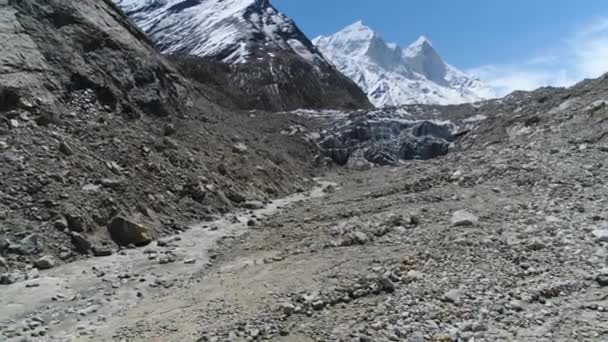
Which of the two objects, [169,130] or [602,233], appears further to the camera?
[169,130]

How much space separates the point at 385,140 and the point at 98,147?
2973 centimetres

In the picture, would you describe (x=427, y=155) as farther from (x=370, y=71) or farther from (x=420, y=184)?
(x=370, y=71)

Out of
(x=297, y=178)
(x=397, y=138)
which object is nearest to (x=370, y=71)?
(x=397, y=138)

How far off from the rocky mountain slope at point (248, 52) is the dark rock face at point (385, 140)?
59.9ft

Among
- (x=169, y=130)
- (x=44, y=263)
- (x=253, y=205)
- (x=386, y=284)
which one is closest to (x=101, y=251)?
(x=44, y=263)

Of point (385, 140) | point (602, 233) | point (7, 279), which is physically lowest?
point (7, 279)

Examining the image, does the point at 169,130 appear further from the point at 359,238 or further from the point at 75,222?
the point at 359,238

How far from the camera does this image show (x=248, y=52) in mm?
72125

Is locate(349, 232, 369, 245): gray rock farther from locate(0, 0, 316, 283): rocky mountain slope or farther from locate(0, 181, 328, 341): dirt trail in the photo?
locate(0, 0, 316, 283): rocky mountain slope

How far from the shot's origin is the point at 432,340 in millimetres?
6336

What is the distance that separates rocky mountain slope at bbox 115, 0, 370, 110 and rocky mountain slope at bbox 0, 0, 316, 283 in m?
33.6

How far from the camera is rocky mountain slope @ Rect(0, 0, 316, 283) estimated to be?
11922 mm

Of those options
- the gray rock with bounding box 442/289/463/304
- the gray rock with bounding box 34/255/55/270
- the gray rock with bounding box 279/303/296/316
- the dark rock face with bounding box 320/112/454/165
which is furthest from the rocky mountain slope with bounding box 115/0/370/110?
the gray rock with bounding box 442/289/463/304

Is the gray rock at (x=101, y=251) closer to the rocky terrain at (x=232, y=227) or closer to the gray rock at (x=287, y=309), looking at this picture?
the rocky terrain at (x=232, y=227)
